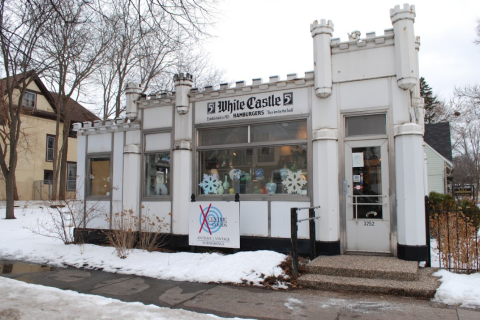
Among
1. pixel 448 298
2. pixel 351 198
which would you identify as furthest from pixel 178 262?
pixel 448 298

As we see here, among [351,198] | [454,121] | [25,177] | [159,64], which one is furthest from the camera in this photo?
[454,121]

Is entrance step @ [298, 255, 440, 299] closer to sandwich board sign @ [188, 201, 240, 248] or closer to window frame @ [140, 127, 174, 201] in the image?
sandwich board sign @ [188, 201, 240, 248]

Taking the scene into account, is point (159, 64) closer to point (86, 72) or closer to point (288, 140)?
point (86, 72)

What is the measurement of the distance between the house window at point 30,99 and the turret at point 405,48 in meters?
27.6

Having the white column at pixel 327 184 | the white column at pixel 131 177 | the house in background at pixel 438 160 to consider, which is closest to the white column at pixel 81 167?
the white column at pixel 131 177

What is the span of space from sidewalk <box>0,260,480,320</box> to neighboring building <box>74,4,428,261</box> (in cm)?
168

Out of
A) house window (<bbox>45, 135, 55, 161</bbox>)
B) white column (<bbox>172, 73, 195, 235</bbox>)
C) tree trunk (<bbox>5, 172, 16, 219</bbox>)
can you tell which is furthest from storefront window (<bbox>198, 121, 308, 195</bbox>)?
house window (<bbox>45, 135, 55, 161</bbox>)

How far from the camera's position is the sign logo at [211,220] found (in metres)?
8.00

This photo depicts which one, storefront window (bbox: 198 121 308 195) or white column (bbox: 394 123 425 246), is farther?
storefront window (bbox: 198 121 308 195)

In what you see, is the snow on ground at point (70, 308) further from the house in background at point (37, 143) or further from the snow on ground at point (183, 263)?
the house in background at point (37, 143)

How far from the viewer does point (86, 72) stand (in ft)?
69.6

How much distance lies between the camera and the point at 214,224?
8.05 metres

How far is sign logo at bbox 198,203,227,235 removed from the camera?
8.00 meters

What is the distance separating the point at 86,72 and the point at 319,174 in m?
17.8
